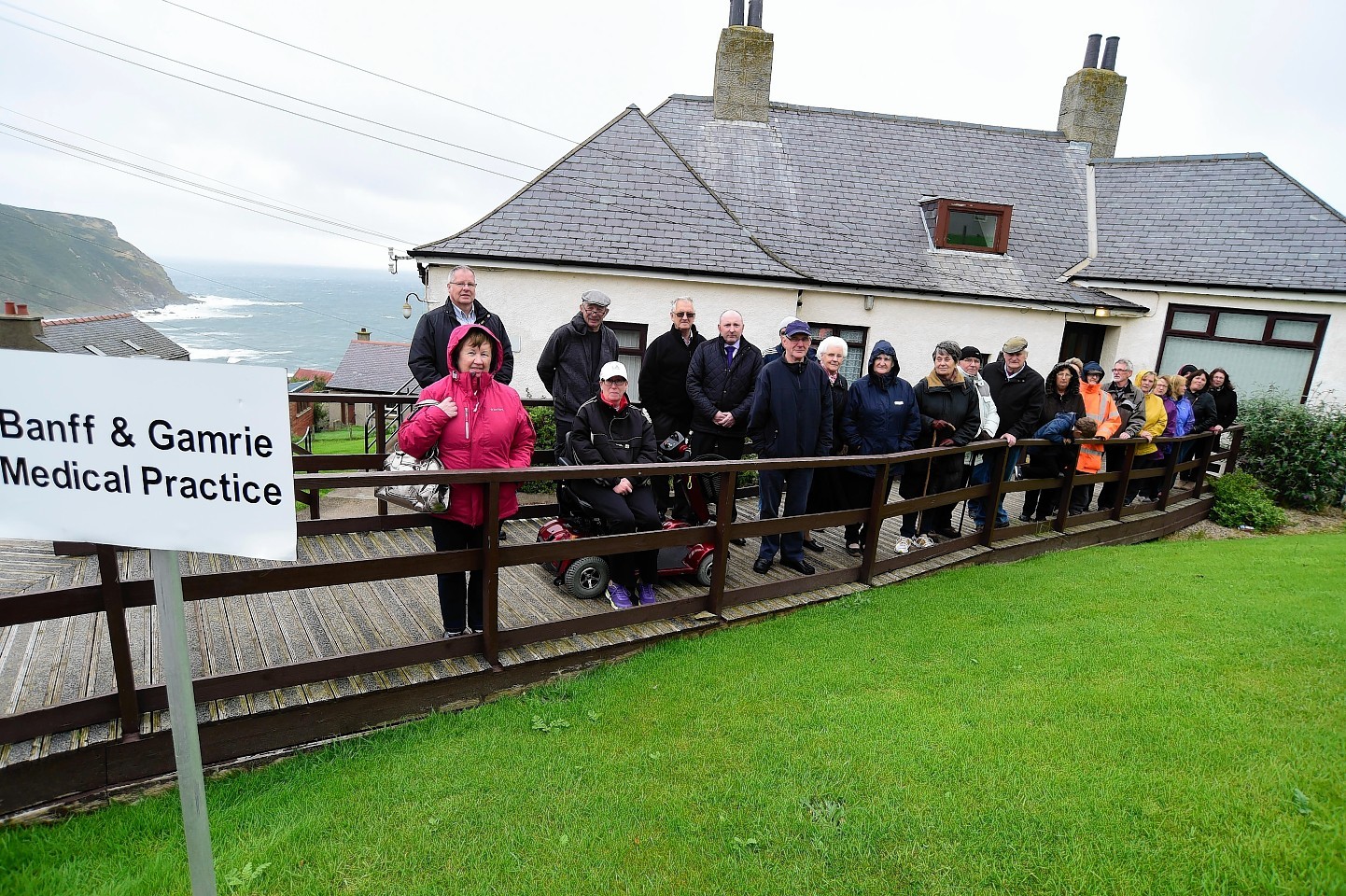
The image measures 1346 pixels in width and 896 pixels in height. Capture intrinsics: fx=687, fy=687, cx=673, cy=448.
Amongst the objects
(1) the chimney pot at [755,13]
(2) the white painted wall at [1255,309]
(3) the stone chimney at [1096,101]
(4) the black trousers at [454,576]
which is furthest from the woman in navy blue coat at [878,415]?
(3) the stone chimney at [1096,101]

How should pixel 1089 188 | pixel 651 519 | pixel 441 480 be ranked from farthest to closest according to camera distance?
pixel 1089 188 < pixel 651 519 < pixel 441 480

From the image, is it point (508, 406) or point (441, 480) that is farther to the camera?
point (508, 406)

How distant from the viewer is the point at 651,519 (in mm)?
4984

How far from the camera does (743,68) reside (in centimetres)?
1482

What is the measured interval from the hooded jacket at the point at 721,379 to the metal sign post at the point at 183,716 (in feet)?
14.9

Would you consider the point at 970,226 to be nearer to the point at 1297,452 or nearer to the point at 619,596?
the point at 1297,452

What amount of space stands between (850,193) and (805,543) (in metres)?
10.4

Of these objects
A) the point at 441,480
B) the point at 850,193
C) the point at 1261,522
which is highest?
the point at 850,193

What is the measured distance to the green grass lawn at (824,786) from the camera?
2.73 meters

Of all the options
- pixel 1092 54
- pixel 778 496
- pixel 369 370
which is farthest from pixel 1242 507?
pixel 369 370

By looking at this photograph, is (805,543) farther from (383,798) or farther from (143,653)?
(143,653)

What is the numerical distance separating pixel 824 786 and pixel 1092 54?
1942 centimetres

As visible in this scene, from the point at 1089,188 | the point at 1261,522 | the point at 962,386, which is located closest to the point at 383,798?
the point at 962,386

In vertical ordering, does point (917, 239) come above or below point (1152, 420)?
above
